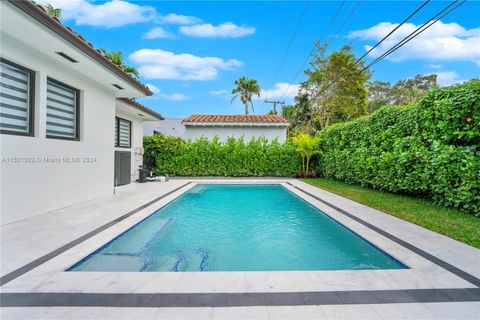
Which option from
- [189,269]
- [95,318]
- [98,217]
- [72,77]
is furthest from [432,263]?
[72,77]

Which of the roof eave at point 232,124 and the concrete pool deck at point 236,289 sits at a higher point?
the roof eave at point 232,124

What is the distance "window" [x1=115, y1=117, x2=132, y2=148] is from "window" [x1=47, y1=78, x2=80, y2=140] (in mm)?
4444

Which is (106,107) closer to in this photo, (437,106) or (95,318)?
(95,318)

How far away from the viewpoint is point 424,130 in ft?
24.6

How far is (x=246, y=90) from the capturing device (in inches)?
1501

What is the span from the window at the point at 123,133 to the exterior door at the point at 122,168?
950 millimetres

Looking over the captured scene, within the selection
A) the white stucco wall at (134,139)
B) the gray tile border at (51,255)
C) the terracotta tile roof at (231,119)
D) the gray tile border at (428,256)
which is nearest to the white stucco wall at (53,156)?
the gray tile border at (51,255)

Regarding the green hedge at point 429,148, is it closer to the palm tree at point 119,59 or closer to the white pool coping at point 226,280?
the white pool coping at point 226,280

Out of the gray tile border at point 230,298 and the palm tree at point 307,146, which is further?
the palm tree at point 307,146

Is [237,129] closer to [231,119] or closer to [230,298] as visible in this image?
[231,119]

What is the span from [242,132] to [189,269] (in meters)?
17.1

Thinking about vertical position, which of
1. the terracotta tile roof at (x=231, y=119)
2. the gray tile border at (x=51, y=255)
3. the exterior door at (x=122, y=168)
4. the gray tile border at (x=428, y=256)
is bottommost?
the gray tile border at (x=51, y=255)

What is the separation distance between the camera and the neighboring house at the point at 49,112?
480 centimetres

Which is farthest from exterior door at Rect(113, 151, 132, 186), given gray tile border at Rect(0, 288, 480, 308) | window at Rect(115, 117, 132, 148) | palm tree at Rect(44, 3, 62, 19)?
palm tree at Rect(44, 3, 62, 19)
